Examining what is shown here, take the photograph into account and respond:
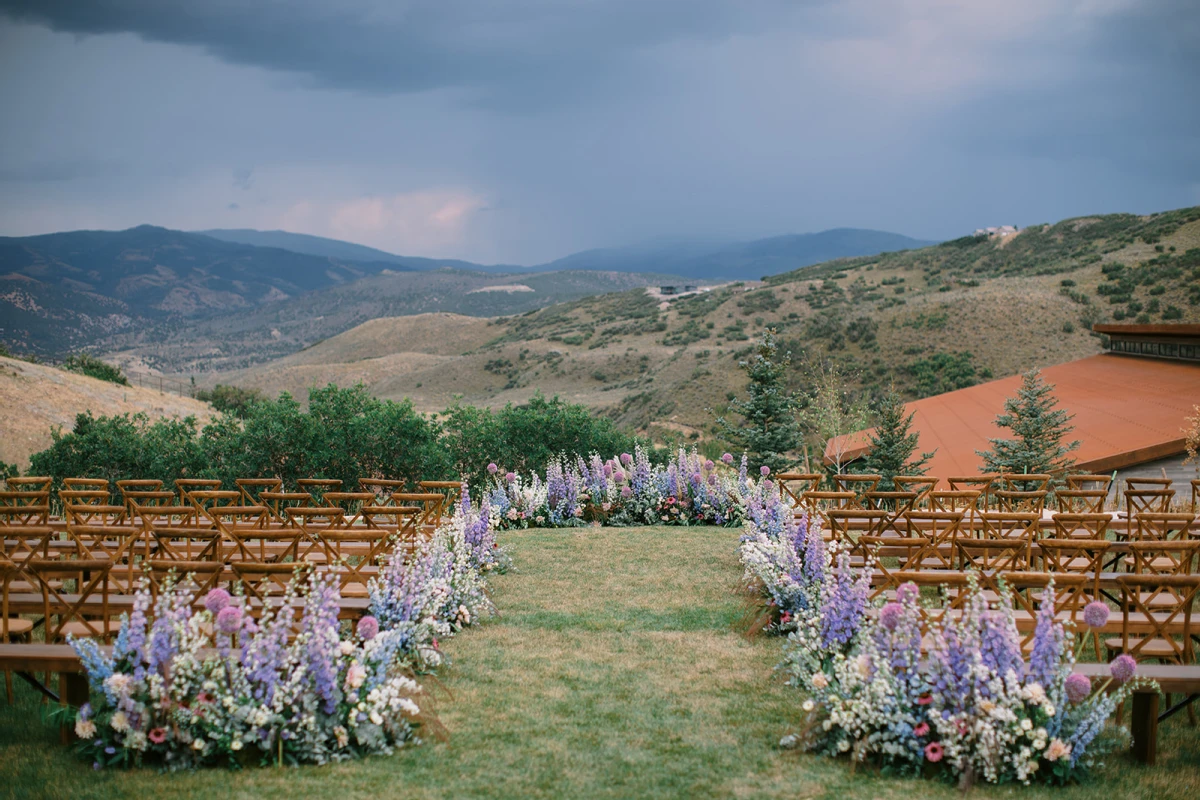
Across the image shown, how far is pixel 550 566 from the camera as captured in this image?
28.1ft

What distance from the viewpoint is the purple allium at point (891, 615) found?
4.16 metres

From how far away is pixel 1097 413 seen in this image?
14.2 metres

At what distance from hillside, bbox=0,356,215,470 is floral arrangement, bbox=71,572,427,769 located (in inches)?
703

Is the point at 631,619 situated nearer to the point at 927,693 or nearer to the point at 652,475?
the point at 927,693

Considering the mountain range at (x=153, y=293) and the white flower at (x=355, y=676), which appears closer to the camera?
the white flower at (x=355, y=676)

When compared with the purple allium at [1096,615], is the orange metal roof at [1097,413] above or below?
above

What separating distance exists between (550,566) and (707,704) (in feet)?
12.3

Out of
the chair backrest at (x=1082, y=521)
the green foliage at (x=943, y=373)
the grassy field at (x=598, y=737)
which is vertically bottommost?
the grassy field at (x=598, y=737)

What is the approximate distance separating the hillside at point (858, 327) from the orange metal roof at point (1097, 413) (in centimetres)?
157

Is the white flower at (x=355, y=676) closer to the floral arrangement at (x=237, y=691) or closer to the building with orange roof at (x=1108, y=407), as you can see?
the floral arrangement at (x=237, y=691)

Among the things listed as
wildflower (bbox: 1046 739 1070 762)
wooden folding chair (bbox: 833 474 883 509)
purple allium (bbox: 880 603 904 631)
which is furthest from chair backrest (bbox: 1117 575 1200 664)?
wooden folding chair (bbox: 833 474 883 509)

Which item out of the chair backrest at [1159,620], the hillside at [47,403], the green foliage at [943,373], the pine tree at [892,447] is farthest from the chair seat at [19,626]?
the green foliage at [943,373]

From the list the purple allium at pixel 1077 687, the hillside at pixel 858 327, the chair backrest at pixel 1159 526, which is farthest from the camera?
the hillside at pixel 858 327

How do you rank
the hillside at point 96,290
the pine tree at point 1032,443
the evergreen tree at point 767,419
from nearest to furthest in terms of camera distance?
the pine tree at point 1032,443, the evergreen tree at point 767,419, the hillside at point 96,290
